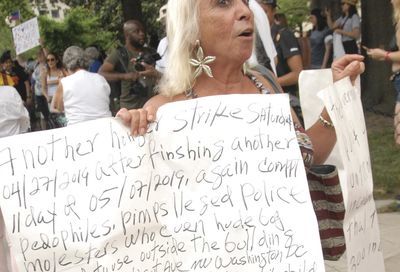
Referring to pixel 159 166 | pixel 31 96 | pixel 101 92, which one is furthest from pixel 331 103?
pixel 31 96

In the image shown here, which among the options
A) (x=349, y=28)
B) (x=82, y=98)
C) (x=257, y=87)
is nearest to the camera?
(x=257, y=87)

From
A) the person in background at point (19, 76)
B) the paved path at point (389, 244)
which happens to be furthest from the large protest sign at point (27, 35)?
the paved path at point (389, 244)

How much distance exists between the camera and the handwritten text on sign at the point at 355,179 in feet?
6.94

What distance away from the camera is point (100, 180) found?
1.90m

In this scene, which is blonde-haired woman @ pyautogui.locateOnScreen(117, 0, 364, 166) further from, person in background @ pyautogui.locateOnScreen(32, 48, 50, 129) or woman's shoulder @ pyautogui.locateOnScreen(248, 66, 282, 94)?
person in background @ pyautogui.locateOnScreen(32, 48, 50, 129)

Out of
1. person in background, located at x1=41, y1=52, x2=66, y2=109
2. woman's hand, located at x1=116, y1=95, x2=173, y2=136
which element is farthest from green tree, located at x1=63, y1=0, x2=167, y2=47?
woman's hand, located at x1=116, y1=95, x2=173, y2=136

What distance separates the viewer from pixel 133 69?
6.46 meters

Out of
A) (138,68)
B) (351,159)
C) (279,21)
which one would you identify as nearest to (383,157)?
(279,21)

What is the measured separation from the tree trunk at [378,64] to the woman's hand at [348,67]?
24.9 feet

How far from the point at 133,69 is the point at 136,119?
181 inches

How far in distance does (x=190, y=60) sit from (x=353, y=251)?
2.81ft

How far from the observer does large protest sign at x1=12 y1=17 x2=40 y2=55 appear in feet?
33.9

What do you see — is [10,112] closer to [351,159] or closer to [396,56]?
[396,56]

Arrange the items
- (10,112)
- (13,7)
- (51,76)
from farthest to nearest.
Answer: (13,7) < (51,76) < (10,112)
